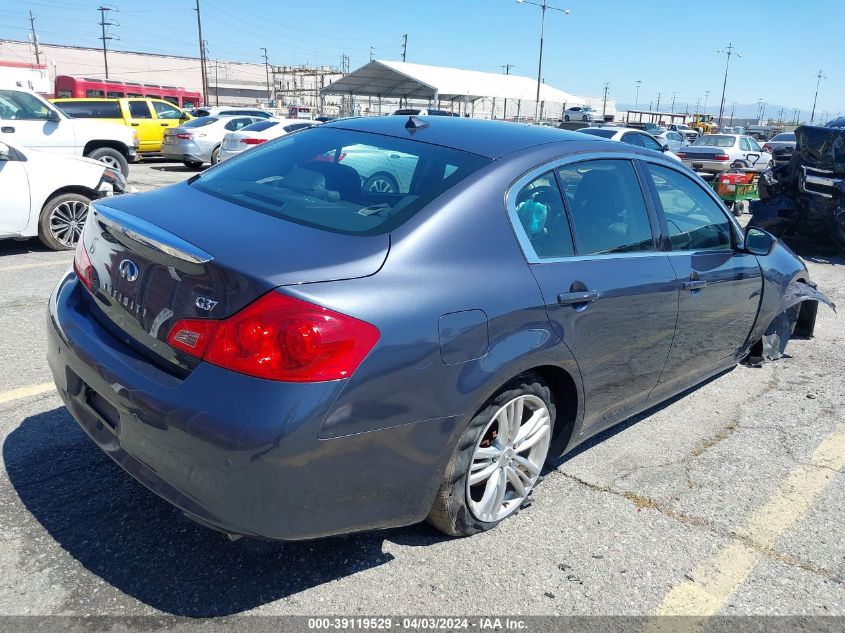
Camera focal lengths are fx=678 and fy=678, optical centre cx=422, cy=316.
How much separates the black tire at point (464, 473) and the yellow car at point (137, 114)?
1894 cm

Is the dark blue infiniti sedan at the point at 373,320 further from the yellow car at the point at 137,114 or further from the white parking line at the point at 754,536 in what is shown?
the yellow car at the point at 137,114

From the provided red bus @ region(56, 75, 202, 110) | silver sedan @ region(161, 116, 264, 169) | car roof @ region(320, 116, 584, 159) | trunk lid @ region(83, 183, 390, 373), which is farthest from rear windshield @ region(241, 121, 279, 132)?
red bus @ region(56, 75, 202, 110)

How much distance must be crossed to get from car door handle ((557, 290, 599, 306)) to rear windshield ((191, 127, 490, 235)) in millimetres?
633

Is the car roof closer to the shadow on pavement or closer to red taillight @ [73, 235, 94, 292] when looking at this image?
red taillight @ [73, 235, 94, 292]

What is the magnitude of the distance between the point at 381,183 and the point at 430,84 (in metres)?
37.7

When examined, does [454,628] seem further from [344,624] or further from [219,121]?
[219,121]

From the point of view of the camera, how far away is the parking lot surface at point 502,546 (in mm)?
2412

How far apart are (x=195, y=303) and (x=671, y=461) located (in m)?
2.64

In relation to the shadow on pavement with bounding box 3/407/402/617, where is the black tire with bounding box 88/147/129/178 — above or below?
above

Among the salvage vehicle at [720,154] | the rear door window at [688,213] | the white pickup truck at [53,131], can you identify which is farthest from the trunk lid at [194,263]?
the salvage vehicle at [720,154]

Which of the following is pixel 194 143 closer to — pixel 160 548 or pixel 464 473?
pixel 160 548

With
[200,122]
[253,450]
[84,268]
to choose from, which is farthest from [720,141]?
[253,450]

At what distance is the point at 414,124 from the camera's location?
10.8ft

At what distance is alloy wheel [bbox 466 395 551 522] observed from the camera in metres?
2.70
